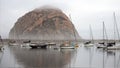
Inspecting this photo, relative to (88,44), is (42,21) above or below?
above

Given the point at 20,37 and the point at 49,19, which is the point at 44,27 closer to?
the point at 49,19

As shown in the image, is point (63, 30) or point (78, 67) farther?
point (63, 30)

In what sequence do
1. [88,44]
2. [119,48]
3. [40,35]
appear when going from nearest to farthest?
[119,48], [88,44], [40,35]

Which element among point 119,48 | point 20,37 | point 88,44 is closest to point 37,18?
point 20,37

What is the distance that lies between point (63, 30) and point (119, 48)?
419ft

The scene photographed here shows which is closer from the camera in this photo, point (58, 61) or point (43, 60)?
point (58, 61)

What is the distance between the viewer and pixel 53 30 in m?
197

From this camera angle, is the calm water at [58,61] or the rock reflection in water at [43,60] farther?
the calm water at [58,61]

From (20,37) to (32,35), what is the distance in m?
8.88

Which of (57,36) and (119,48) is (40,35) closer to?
(57,36)

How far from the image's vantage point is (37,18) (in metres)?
199

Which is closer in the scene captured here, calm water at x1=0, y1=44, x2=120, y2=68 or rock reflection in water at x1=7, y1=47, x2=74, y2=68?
rock reflection in water at x1=7, y1=47, x2=74, y2=68

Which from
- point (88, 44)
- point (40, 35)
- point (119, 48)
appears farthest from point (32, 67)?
point (40, 35)

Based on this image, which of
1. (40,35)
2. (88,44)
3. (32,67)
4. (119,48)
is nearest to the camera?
(32,67)
